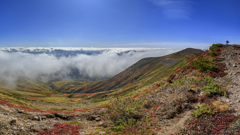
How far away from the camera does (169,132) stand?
16.2 metres

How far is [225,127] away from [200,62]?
23.3 meters

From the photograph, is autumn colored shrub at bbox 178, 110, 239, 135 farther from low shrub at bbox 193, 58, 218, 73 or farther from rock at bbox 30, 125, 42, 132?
rock at bbox 30, 125, 42, 132

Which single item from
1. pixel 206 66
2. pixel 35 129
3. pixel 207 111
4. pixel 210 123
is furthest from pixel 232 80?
pixel 35 129

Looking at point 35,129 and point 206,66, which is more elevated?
point 206,66

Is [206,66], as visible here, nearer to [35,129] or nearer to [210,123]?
[210,123]

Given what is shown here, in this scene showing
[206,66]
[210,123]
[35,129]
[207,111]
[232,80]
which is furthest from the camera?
[206,66]

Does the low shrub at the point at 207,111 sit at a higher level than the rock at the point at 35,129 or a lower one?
higher

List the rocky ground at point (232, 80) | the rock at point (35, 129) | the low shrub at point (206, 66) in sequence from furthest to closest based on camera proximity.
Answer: the low shrub at point (206, 66) → the rock at point (35, 129) → the rocky ground at point (232, 80)

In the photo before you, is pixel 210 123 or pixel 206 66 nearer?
pixel 210 123

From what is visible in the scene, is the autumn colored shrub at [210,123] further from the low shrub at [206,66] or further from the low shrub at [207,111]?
the low shrub at [206,66]

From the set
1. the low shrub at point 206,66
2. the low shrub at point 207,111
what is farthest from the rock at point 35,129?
the low shrub at point 206,66

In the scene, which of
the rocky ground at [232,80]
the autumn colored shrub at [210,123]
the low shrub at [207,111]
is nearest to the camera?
the autumn colored shrub at [210,123]

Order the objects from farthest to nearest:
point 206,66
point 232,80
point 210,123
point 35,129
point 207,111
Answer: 1. point 206,66
2. point 232,80
3. point 35,129
4. point 207,111
5. point 210,123

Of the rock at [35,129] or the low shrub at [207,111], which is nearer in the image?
the low shrub at [207,111]
